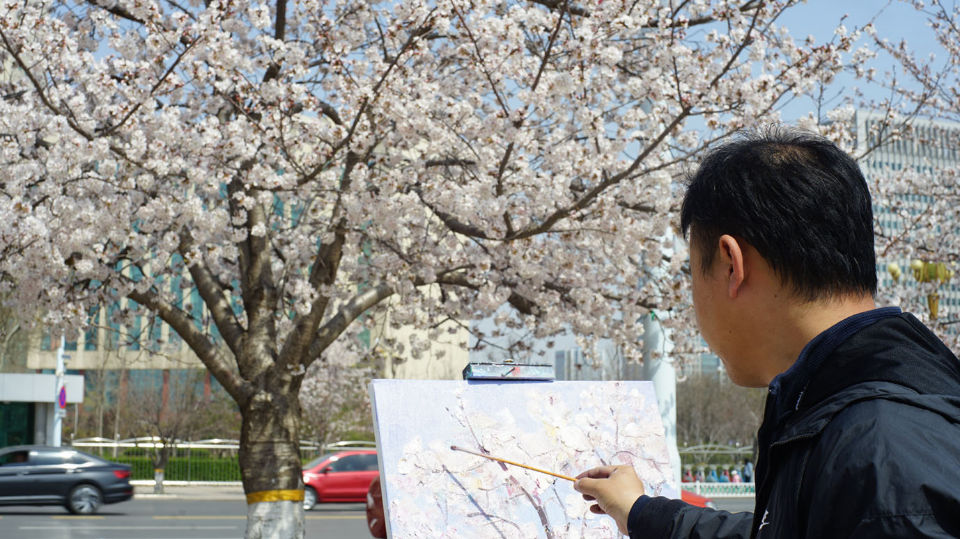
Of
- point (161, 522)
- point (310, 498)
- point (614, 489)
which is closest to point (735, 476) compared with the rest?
point (310, 498)

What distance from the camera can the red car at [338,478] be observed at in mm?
21203

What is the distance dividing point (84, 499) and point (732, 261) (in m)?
19.8

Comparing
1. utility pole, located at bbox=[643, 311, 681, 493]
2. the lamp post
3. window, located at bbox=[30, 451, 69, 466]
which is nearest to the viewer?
utility pole, located at bbox=[643, 311, 681, 493]

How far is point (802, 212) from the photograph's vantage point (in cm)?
141

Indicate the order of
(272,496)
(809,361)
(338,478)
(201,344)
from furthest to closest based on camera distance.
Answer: (338,478) < (201,344) < (272,496) < (809,361)

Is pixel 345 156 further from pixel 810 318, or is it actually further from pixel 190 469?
pixel 190 469

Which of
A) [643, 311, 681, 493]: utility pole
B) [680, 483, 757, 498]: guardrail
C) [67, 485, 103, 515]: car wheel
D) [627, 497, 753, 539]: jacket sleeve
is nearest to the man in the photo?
[627, 497, 753, 539]: jacket sleeve

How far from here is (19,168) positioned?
6.43 m

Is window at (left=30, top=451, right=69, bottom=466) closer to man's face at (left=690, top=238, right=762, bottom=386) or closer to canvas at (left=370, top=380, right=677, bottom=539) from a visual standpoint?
canvas at (left=370, top=380, right=677, bottom=539)

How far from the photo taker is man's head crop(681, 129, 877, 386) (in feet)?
4.64

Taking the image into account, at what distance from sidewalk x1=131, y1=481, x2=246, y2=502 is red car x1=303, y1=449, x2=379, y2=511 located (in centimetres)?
392

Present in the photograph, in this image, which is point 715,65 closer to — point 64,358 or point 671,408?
point 671,408

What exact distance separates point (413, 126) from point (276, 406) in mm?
2320

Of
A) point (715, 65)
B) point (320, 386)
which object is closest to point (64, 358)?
point (320, 386)
